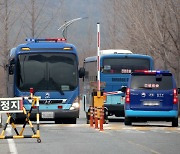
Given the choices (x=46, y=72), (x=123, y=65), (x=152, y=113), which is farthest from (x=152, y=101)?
(x=123, y=65)

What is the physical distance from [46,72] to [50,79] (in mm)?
316

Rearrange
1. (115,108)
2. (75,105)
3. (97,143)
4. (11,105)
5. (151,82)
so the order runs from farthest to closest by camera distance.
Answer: (115,108), (75,105), (151,82), (11,105), (97,143)

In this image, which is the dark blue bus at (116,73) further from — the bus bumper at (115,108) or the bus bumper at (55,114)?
the bus bumper at (55,114)

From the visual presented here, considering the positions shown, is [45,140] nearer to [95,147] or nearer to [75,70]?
[95,147]

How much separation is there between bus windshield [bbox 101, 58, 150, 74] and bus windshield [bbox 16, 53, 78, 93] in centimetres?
631

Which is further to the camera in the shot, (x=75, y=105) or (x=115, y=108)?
(x=115, y=108)

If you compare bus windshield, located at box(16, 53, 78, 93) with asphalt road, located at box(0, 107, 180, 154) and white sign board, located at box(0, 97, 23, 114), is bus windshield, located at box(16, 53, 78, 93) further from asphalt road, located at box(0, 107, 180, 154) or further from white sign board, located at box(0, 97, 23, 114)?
white sign board, located at box(0, 97, 23, 114)

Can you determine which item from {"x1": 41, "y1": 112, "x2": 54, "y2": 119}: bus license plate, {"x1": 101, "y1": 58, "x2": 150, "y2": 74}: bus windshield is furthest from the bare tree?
{"x1": 41, "y1": 112, "x2": 54, "y2": 119}: bus license plate

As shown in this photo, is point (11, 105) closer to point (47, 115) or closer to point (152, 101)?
point (152, 101)

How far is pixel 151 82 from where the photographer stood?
28.0m

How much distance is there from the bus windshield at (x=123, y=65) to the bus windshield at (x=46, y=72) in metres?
6.31

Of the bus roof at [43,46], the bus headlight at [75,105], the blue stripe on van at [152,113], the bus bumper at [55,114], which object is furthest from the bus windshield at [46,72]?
the blue stripe on van at [152,113]

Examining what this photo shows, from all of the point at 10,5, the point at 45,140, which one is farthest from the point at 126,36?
the point at 45,140

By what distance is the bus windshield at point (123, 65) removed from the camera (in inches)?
1409
